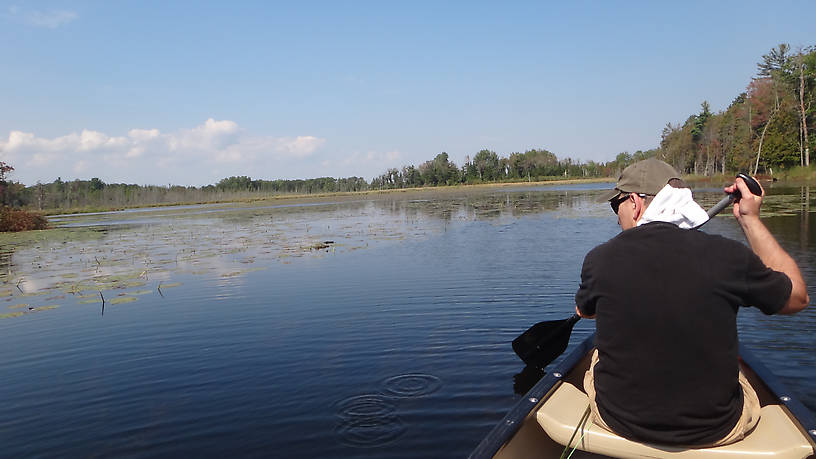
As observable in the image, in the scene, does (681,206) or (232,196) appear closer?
(681,206)

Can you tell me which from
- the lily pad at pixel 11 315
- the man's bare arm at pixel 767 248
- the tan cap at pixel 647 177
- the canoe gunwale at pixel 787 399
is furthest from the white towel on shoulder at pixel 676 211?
the lily pad at pixel 11 315

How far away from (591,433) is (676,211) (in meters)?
1.24

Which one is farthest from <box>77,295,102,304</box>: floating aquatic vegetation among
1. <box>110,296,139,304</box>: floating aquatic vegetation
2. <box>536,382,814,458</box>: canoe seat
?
<box>536,382,814,458</box>: canoe seat

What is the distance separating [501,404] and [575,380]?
44.3 inches

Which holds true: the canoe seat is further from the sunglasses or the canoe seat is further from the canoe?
the sunglasses

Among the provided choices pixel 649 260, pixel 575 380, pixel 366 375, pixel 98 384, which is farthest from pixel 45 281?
pixel 649 260

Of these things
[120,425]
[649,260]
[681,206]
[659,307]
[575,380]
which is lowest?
[120,425]

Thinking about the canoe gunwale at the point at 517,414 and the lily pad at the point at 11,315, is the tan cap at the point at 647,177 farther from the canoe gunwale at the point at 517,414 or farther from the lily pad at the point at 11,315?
the lily pad at the point at 11,315

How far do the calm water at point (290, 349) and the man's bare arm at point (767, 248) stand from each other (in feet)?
8.91

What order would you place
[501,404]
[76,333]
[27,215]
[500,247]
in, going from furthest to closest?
[27,215]
[500,247]
[76,333]
[501,404]

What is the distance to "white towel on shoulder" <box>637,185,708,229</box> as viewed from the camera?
2.37 metres

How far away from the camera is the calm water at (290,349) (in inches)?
180

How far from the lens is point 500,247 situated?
1470 cm

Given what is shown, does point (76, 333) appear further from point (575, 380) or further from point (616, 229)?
point (616, 229)
